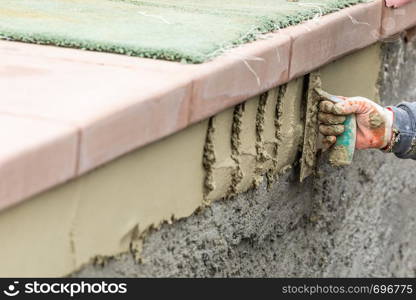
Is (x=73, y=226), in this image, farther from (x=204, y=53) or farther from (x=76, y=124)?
(x=204, y=53)

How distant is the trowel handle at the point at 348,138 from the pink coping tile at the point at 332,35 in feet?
0.73

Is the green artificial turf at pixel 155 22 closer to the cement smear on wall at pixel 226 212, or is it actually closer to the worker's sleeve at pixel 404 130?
the cement smear on wall at pixel 226 212

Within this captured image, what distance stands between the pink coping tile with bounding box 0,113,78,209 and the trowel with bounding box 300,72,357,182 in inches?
55.5

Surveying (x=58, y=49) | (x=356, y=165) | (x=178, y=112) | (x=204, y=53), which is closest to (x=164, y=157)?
(x=178, y=112)

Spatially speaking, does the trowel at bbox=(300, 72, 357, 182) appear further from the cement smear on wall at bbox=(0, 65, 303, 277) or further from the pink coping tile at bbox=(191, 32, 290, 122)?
the pink coping tile at bbox=(191, 32, 290, 122)

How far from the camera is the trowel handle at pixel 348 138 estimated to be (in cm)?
326

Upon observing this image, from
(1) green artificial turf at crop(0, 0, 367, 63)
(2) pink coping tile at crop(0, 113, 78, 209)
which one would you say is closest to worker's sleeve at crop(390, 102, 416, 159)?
(1) green artificial turf at crop(0, 0, 367, 63)

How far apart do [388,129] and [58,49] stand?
1224mm

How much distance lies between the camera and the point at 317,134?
11.2ft

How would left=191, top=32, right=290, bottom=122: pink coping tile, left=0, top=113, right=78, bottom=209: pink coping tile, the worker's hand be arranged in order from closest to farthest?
1. left=0, top=113, right=78, bottom=209: pink coping tile
2. left=191, top=32, right=290, bottom=122: pink coping tile
3. the worker's hand

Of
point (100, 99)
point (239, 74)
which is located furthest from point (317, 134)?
point (100, 99)

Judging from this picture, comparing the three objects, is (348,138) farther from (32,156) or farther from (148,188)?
(32,156)

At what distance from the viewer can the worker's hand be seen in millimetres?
3229

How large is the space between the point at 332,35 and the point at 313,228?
0.76 m
